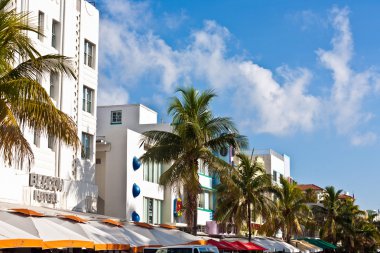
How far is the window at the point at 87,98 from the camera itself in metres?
37.4

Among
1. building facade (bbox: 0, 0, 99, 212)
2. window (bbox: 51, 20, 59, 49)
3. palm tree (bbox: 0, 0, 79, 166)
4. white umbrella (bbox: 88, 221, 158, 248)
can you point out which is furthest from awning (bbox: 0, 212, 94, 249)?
window (bbox: 51, 20, 59, 49)

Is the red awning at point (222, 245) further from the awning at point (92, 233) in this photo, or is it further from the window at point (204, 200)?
the window at point (204, 200)

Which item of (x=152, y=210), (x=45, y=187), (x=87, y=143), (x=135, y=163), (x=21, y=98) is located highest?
(x=87, y=143)

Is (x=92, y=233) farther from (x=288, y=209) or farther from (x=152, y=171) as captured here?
(x=288, y=209)

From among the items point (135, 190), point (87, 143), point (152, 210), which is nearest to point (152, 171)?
point (152, 210)

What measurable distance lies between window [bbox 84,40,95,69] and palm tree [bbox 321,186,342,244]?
1736 inches

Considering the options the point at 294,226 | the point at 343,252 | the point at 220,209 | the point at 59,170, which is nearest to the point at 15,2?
the point at 59,170

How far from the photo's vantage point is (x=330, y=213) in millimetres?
75625

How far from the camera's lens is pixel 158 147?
1293 inches

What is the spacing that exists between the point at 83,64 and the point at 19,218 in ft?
64.4

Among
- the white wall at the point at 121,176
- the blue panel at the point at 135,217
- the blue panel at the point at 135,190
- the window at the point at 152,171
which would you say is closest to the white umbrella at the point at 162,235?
the blue panel at the point at 135,217

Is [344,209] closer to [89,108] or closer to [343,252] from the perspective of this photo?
[343,252]

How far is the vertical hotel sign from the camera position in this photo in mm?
30255

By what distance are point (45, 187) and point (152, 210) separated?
45.9 ft
